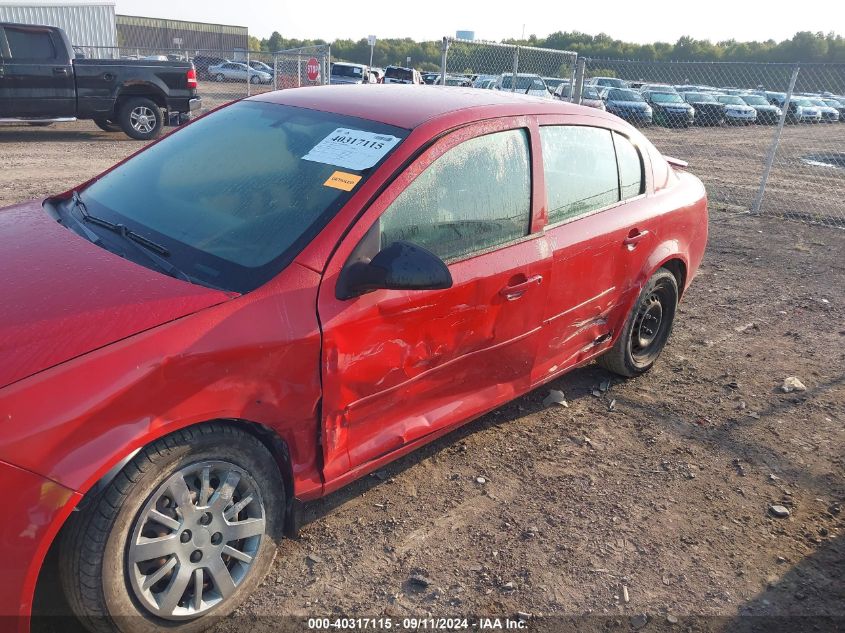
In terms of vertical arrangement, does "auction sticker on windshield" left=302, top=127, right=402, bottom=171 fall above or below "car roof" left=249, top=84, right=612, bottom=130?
below

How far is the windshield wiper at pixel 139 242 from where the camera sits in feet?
7.99

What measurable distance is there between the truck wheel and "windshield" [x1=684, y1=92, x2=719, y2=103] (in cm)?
2003

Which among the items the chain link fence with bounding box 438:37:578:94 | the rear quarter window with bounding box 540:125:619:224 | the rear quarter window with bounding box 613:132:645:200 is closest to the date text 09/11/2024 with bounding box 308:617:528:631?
the rear quarter window with bounding box 540:125:619:224

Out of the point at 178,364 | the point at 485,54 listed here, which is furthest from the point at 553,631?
the point at 485,54

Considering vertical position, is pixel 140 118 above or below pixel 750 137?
above

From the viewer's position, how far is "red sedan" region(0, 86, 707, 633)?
1967 mm

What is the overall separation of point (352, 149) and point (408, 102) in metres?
0.49

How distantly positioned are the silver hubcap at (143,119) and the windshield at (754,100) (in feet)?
78.1

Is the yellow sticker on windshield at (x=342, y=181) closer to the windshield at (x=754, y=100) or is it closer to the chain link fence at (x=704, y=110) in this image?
the chain link fence at (x=704, y=110)

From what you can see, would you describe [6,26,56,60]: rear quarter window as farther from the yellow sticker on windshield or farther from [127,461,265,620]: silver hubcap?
[127,461,265,620]: silver hubcap

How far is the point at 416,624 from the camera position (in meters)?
2.48

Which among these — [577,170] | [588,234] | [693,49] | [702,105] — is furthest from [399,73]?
[693,49]

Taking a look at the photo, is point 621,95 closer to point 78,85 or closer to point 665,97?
point 665,97

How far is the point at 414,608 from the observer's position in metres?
2.55
